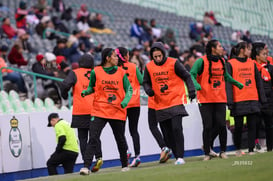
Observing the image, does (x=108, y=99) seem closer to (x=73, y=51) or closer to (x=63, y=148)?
(x=63, y=148)

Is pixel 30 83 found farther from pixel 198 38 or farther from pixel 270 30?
pixel 198 38

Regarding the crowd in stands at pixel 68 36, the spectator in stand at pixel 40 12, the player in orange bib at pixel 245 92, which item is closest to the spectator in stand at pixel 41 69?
the crowd in stands at pixel 68 36

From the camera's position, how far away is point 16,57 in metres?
19.0

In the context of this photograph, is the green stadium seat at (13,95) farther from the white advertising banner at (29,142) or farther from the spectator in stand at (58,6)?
the spectator in stand at (58,6)

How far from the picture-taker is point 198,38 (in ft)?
95.5

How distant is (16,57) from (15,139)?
6.01 metres

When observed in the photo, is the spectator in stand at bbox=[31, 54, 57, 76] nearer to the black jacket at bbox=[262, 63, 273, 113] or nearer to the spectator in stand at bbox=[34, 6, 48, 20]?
the spectator in stand at bbox=[34, 6, 48, 20]

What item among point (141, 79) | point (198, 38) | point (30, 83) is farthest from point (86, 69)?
point (198, 38)

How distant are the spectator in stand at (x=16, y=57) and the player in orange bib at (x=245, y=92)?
321 inches

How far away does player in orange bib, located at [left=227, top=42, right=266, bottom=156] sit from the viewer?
12.4 meters

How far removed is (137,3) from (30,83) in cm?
1465

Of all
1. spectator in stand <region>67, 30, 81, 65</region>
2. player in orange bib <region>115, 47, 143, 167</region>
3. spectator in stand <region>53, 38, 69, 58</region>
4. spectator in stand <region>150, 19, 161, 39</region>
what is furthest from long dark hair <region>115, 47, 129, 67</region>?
spectator in stand <region>150, 19, 161, 39</region>

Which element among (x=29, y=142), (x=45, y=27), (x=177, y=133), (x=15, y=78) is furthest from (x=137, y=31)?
(x=177, y=133)

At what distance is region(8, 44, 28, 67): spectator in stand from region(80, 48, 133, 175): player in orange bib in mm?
8760
